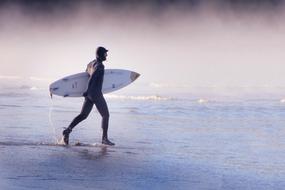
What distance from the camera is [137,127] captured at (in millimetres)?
16906

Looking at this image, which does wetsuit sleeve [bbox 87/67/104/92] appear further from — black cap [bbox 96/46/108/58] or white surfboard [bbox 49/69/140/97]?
white surfboard [bbox 49/69/140/97]

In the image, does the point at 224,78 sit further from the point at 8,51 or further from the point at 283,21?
the point at 8,51

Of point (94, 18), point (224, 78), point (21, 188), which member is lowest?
point (21, 188)

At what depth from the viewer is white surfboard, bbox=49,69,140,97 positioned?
14.4m

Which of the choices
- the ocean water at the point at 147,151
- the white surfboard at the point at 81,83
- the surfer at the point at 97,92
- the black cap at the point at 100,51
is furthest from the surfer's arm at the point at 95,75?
the ocean water at the point at 147,151

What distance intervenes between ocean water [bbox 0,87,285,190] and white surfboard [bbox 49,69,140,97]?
2.61 feet

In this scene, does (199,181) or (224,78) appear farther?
(224,78)

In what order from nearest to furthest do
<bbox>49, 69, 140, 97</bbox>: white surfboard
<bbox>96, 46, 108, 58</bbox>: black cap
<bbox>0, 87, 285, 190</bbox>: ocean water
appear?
<bbox>0, 87, 285, 190</bbox>: ocean water, <bbox>96, 46, 108, 58</bbox>: black cap, <bbox>49, 69, 140, 97</bbox>: white surfboard

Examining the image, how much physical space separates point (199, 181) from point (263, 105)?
646 inches

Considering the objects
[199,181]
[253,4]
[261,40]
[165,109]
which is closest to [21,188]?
[199,181]

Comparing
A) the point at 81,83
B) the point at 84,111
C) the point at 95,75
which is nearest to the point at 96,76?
the point at 95,75

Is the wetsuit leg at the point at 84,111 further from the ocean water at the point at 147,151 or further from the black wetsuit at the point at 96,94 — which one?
the ocean water at the point at 147,151

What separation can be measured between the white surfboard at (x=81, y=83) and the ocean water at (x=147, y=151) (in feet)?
2.61

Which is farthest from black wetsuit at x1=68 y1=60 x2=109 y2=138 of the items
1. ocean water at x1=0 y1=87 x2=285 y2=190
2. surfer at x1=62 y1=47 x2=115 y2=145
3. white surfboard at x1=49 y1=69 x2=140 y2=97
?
white surfboard at x1=49 y1=69 x2=140 y2=97
